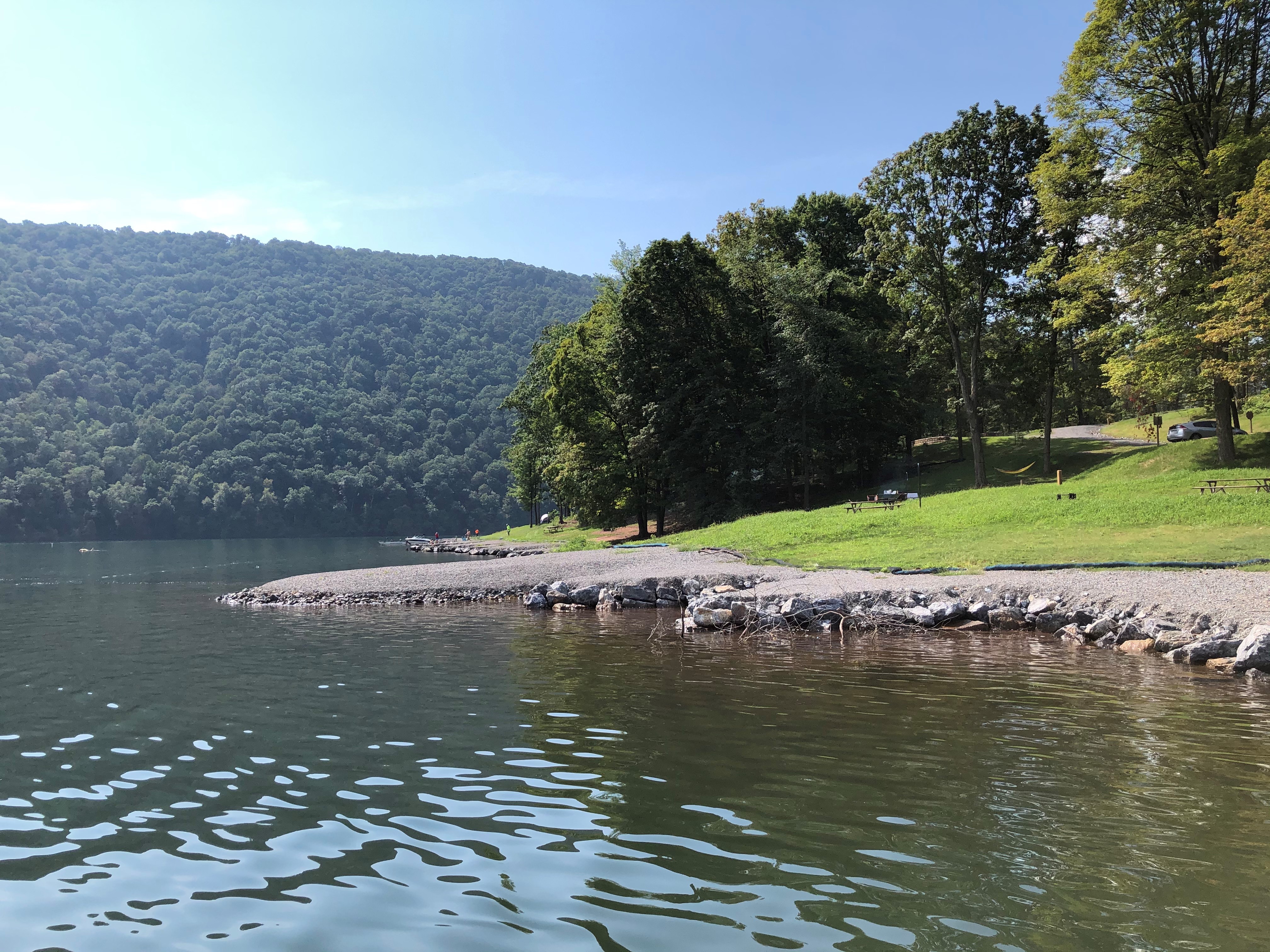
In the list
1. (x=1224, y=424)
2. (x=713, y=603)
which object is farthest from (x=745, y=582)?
(x=1224, y=424)

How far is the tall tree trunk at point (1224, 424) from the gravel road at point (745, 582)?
1626 cm

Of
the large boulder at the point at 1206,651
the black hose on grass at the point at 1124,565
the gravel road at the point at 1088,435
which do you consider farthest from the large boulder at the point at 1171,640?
the gravel road at the point at 1088,435

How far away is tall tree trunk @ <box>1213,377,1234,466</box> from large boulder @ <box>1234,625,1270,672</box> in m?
22.7

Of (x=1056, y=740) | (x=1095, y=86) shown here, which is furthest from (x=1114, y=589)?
(x=1095, y=86)

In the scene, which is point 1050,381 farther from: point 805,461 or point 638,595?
point 638,595

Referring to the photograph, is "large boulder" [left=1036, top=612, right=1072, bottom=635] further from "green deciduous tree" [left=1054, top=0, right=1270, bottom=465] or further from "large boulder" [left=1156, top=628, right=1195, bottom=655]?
"green deciduous tree" [left=1054, top=0, right=1270, bottom=465]

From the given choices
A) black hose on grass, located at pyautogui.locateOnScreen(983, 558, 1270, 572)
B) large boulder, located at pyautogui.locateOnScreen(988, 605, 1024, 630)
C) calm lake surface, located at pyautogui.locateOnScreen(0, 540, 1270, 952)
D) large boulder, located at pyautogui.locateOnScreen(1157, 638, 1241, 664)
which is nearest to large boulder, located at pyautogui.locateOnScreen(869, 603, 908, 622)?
large boulder, located at pyautogui.locateOnScreen(988, 605, 1024, 630)

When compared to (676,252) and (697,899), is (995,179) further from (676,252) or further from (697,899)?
(697,899)

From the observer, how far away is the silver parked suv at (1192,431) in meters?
44.2

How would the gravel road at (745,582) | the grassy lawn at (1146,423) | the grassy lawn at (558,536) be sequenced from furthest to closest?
the grassy lawn at (1146,423) < the grassy lawn at (558,536) < the gravel road at (745,582)

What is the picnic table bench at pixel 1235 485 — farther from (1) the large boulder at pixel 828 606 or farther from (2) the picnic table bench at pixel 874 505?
(1) the large boulder at pixel 828 606

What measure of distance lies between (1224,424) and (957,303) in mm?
15211

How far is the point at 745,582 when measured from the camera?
23078 mm

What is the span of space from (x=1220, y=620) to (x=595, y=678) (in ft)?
39.3
